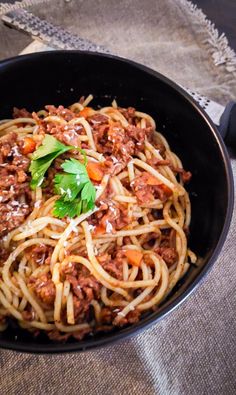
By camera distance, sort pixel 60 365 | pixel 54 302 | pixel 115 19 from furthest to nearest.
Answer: pixel 115 19 < pixel 60 365 < pixel 54 302

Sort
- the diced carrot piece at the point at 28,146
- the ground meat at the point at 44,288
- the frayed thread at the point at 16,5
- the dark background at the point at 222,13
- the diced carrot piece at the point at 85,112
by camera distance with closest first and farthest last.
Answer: the ground meat at the point at 44,288 < the diced carrot piece at the point at 28,146 < the diced carrot piece at the point at 85,112 < the frayed thread at the point at 16,5 < the dark background at the point at 222,13

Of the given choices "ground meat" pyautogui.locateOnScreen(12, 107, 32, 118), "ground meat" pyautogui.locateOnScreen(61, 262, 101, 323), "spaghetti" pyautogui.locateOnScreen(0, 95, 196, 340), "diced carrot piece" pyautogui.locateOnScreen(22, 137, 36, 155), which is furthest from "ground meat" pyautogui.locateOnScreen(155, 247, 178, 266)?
"ground meat" pyautogui.locateOnScreen(12, 107, 32, 118)

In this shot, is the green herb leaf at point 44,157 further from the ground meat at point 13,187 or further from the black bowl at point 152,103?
the black bowl at point 152,103

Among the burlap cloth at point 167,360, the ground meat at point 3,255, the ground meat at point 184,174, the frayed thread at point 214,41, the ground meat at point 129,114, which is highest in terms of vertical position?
the frayed thread at point 214,41

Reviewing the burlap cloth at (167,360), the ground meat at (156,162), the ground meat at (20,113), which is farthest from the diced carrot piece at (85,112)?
the burlap cloth at (167,360)

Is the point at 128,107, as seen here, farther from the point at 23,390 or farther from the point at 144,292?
the point at 23,390

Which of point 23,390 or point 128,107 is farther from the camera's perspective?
point 128,107

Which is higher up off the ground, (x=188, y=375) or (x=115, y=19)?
(x=115, y=19)

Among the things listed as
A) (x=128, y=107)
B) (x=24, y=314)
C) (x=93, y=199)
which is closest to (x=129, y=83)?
(x=128, y=107)
